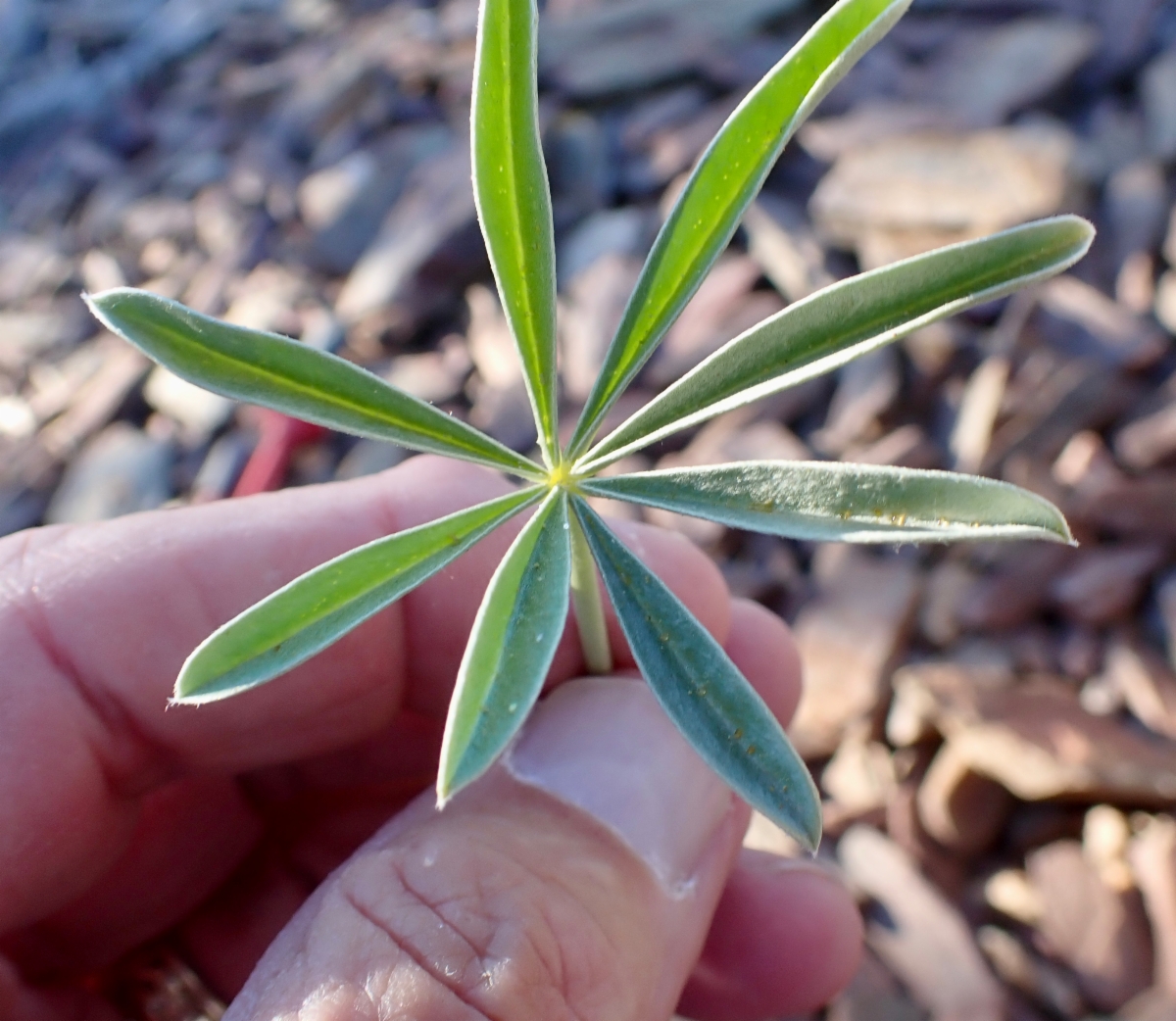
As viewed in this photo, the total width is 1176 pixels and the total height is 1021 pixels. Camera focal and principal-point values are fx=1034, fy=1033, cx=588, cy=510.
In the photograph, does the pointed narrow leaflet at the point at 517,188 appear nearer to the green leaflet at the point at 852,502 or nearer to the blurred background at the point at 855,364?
the green leaflet at the point at 852,502

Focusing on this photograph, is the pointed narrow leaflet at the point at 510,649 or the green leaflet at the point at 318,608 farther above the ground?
the green leaflet at the point at 318,608

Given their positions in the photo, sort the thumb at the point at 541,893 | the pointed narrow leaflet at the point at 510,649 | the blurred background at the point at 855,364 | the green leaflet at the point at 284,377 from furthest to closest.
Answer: the blurred background at the point at 855,364 → the thumb at the point at 541,893 → the green leaflet at the point at 284,377 → the pointed narrow leaflet at the point at 510,649

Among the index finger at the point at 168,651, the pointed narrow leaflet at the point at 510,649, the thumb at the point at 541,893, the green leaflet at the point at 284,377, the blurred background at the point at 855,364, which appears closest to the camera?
the pointed narrow leaflet at the point at 510,649

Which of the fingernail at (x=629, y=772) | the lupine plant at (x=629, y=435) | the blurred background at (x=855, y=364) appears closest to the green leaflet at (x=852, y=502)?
the lupine plant at (x=629, y=435)

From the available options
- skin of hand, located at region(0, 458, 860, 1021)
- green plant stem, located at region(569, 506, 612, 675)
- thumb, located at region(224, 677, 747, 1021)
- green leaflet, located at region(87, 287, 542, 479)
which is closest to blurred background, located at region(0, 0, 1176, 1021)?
skin of hand, located at region(0, 458, 860, 1021)

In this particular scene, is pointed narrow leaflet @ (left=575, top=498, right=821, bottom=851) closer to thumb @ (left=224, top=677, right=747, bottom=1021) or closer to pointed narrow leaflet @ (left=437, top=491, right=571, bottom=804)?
pointed narrow leaflet @ (left=437, top=491, right=571, bottom=804)

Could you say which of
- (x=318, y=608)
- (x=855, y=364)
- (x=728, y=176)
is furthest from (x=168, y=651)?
(x=855, y=364)
